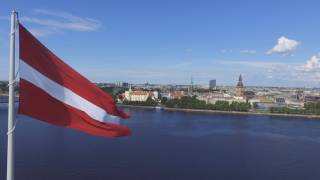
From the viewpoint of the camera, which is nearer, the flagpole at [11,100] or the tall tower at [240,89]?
the flagpole at [11,100]

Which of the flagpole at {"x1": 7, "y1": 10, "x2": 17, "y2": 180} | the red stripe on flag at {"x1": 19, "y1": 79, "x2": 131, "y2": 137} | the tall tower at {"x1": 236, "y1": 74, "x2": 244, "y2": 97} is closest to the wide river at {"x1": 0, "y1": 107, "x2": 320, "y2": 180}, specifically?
the red stripe on flag at {"x1": 19, "y1": 79, "x2": 131, "y2": 137}

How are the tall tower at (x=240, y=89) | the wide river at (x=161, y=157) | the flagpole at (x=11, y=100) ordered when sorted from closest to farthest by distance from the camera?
the flagpole at (x=11, y=100)
the wide river at (x=161, y=157)
the tall tower at (x=240, y=89)

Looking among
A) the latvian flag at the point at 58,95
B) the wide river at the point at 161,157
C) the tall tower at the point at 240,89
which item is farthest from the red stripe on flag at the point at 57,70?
the tall tower at the point at 240,89

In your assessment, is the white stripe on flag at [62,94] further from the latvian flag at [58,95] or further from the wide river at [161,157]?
the wide river at [161,157]

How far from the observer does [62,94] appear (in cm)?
158

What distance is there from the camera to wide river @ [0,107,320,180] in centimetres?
911

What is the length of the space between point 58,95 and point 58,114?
7cm

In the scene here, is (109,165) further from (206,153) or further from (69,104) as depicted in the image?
(69,104)

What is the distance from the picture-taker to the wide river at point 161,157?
9109 millimetres

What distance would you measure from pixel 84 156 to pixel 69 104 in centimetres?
951

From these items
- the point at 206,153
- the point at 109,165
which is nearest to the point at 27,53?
the point at 109,165

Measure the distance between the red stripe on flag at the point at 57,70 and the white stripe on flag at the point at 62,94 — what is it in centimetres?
1

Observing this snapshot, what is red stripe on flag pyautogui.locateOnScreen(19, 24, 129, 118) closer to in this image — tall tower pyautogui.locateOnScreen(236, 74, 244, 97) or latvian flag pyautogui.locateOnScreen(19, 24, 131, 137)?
latvian flag pyautogui.locateOnScreen(19, 24, 131, 137)

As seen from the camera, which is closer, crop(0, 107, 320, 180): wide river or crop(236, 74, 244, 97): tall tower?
crop(0, 107, 320, 180): wide river
